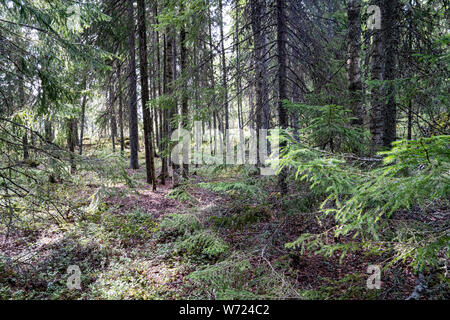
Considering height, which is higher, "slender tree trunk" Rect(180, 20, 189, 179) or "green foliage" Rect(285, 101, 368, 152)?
"slender tree trunk" Rect(180, 20, 189, 179)

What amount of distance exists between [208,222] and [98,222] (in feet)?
13.2

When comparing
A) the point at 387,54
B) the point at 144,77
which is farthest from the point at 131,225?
the point at 387,54

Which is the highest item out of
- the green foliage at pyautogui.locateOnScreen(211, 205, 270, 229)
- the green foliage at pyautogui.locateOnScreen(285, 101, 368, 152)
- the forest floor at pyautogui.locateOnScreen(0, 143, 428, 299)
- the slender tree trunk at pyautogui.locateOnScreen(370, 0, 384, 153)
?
the slender tree trunk at pyautogui.locateOnScreen(370, 0, 384, 153)

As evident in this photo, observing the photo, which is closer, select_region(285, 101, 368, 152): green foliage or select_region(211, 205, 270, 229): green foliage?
select_region(285, 101, 368, 152): green foliage

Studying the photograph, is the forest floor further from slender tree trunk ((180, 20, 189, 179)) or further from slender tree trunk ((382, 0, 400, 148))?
slender tree trunk ((382, 0, 400, 148))

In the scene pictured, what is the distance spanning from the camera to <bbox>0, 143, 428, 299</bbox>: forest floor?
365 centimetres

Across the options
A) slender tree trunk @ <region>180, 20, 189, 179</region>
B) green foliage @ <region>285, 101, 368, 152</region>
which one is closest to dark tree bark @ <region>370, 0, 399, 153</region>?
green foliage @ <region>285, 101, 368, 152</region>

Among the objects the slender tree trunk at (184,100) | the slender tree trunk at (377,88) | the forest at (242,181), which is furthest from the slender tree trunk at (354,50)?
the slender tree trunk at (184,100)

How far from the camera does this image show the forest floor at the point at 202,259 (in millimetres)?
3652

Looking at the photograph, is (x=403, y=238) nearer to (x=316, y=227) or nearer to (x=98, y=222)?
(x=316, y=227)

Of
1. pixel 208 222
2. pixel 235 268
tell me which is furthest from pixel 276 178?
pixel 235 268

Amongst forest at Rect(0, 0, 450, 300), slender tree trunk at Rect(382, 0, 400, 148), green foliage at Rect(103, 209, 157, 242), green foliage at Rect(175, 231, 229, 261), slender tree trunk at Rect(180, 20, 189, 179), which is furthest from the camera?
green foliage at Rect(103, 209, 157, 242)

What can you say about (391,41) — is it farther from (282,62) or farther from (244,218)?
(244,218)

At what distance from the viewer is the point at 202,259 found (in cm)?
557
